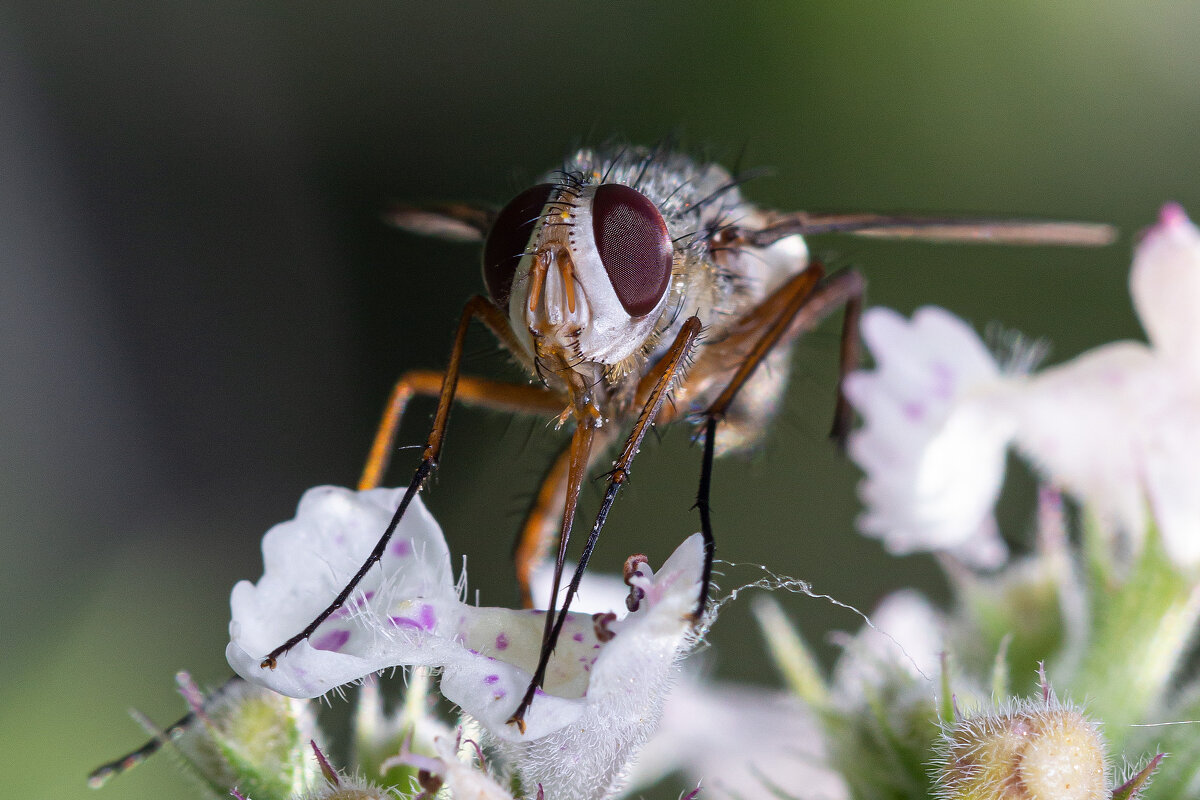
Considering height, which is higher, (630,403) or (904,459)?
(630,403)

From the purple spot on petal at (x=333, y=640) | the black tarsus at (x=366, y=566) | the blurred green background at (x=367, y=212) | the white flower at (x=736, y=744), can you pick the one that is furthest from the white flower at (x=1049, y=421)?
the blurred green background at (x=367, y=212)

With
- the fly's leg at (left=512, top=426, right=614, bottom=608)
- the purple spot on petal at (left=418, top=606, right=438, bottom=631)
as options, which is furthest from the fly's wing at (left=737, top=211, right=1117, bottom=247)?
the purple spot on petal at (left=418, top=606, right=438, bottom=631)

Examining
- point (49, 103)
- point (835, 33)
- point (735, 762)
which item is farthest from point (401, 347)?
point (735, 762)

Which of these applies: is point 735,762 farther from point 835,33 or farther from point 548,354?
point 835,33

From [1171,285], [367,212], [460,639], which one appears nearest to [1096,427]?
[1171,285]

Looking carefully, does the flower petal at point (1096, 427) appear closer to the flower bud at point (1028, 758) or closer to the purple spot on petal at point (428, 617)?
the flower bud at point (1028, 758)
